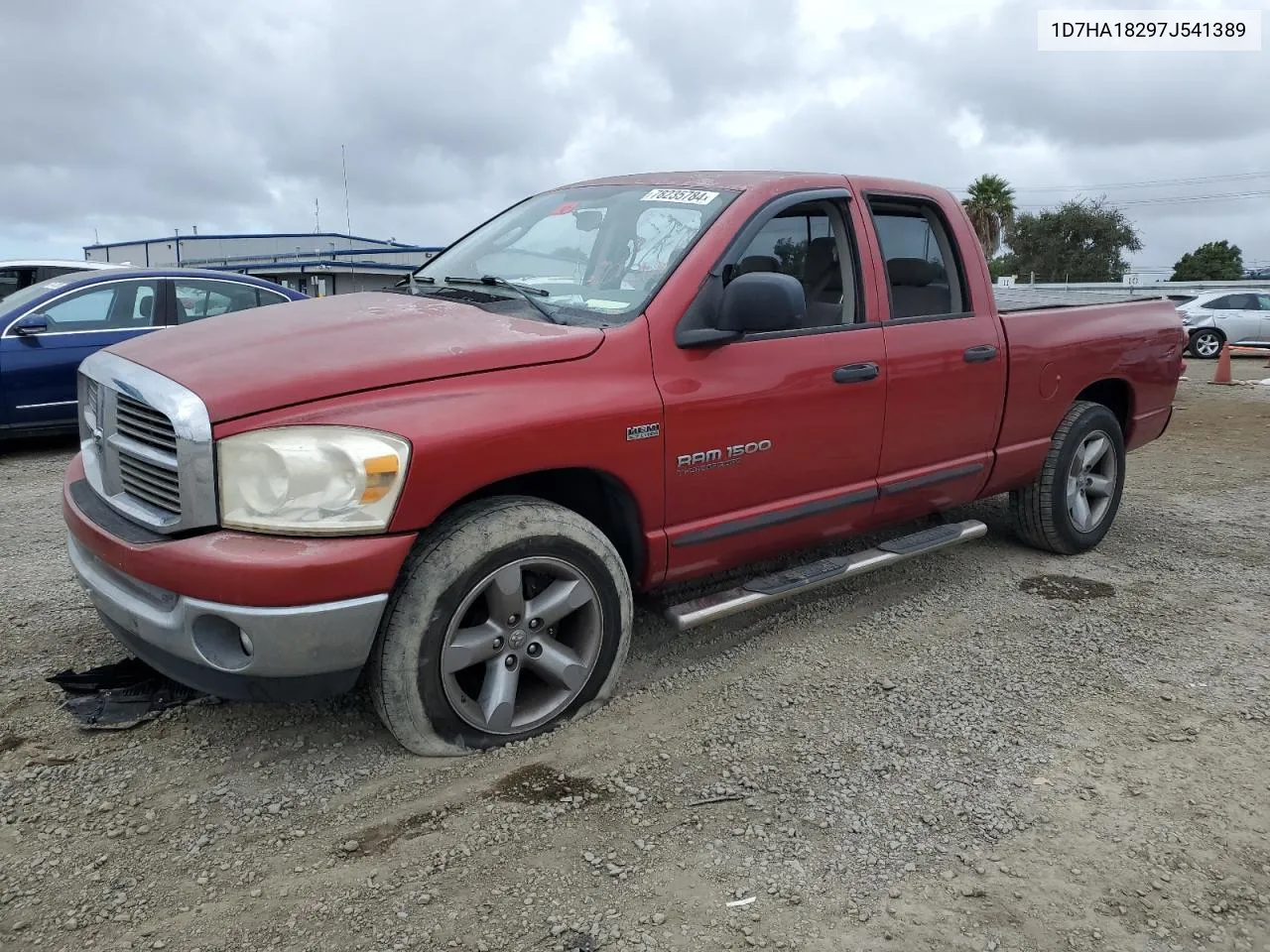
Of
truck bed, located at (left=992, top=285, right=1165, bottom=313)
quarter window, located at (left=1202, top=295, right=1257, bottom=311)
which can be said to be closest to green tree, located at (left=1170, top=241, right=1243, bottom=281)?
quarter window, located at (left=1202, top=295, right=1257, bottom=311)

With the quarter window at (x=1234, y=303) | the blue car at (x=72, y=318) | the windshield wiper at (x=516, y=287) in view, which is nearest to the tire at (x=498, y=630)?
the windshield wiper at (x=516, y=287)

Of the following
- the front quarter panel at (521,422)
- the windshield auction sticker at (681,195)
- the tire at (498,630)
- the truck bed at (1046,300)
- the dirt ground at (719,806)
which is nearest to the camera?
the dirt ground at (719,806)

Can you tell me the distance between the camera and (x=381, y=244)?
4038 centimetres

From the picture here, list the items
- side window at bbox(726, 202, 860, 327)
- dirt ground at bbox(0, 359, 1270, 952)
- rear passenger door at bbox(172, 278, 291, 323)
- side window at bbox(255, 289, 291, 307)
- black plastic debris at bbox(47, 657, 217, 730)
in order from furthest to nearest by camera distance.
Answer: side window at bbox(255, 289, 291, 307) → rear passenger door at bbox(172, 278, 291, 323) → side window at bbox(726, 202, 860, 327) → black plastic debris at bbox(47, 657, 217, 730) → dirt ground at bbox(0, 359, 1270, 952)

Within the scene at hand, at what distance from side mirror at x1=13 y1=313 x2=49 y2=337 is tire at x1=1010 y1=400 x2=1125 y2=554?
24.1ft

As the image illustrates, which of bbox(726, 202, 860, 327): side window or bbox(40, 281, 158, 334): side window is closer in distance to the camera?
bbox(726, 202, 860, 327): side window

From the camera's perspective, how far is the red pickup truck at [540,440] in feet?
8.25

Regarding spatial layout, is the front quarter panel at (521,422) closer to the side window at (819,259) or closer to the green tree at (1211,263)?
the side window at (819,259)

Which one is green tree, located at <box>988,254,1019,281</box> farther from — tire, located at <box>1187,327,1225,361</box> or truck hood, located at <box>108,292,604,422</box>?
truck hood, located at <box>108,292,604,422</box>

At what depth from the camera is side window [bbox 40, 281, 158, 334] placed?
7.66 m

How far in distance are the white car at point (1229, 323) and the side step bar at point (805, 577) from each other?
18716mm

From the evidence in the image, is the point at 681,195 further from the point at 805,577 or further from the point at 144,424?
the point at 144,424

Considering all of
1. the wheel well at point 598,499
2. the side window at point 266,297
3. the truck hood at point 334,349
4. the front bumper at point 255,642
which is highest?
the side window at point 266,297

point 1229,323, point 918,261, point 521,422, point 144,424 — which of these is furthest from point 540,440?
point 1229,323
